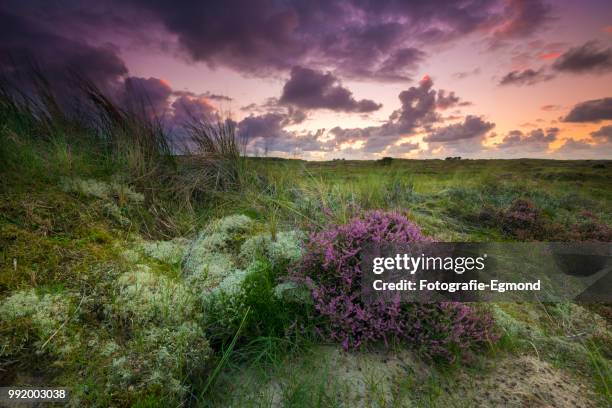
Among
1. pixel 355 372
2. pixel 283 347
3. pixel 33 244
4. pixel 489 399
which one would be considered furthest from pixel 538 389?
pixel 33 244

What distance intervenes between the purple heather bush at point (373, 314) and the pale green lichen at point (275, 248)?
41 cm

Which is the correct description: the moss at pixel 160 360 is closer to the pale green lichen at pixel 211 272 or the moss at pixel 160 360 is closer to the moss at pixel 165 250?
the pale green lichen at pixel 211 272

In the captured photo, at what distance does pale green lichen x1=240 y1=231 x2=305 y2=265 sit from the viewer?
3479 mm

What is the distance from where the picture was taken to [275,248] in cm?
358

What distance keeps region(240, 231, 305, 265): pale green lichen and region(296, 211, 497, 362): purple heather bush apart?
0.41 meters

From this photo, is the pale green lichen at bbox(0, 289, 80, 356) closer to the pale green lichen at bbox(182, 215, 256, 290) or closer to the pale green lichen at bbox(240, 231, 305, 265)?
the pale green lichen at bbox(182, 215, 256, 290)

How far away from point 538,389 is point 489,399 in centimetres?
44

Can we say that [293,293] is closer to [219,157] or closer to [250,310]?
[250,310]

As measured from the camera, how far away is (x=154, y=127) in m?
6.34

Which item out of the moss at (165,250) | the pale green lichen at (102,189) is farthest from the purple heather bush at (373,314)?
the pale green lichen at (102,189)

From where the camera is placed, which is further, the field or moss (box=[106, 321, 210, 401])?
the field

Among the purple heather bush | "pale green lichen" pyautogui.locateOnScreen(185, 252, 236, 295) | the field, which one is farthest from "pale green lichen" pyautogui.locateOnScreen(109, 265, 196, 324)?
the purple heather bush

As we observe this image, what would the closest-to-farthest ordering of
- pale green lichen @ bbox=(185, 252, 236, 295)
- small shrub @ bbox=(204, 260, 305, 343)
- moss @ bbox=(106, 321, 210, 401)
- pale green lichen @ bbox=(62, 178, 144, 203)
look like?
moss @ bbox=(106, 321, 210, 401) → small shrub @ bbox=(204, 260, 305, 343) → pale green lichen @ bbox=(185, 252, 236, 295) → pale green lichen @ bbox=(62, 178, 144, 203)

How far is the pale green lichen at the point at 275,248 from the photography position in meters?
3.48
